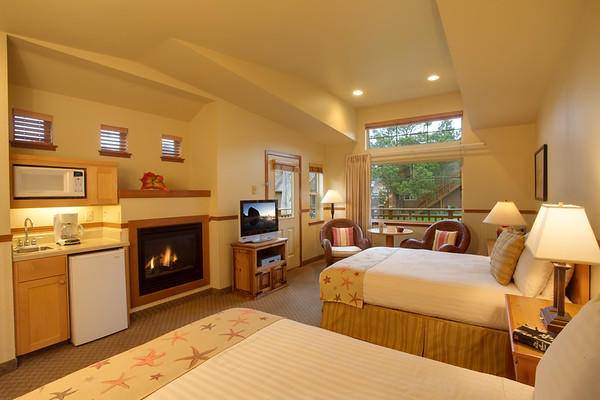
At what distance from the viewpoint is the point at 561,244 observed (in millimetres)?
1440

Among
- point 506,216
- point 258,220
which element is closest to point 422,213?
point 506,216

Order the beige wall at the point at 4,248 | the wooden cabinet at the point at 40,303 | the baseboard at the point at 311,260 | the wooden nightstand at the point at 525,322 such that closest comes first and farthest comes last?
1. the wooden nightstand at the point at 525,322
2. the beige wall at the point at 4,248
3. the wooden cabinet at the point at 40,303
4. the baseboard at the point at 311,260

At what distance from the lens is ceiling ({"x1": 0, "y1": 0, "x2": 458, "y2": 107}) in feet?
7.79

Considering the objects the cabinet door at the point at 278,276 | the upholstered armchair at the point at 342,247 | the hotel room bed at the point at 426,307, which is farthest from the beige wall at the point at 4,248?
the upholstered armchair at the point at 342,247

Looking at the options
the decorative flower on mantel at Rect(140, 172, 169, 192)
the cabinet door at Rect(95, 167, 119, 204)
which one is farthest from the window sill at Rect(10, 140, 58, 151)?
the decorative flower on mantel at Rect(140, 172, 169, 192)

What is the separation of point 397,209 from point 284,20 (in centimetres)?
412

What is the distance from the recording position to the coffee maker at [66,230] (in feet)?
9.62

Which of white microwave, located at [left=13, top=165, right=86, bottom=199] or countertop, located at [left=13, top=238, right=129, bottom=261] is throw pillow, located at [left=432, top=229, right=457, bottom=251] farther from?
white microwave, located at [left=13, top=165, right=86, bottom=199]

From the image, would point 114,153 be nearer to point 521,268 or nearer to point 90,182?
point 90,182

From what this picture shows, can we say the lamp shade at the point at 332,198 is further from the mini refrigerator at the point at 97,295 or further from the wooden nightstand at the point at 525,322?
the wooden nightstand at the point at 525,322

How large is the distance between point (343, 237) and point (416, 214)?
1530 millimetres

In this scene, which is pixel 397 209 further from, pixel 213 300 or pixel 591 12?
pixel 591 12

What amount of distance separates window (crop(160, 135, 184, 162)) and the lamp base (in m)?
4.21

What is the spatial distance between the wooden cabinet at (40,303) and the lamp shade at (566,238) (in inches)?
142
